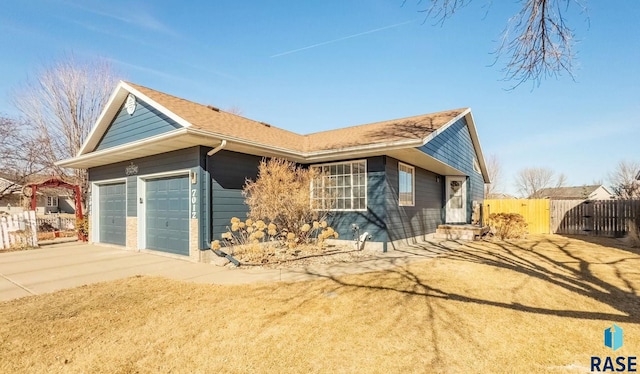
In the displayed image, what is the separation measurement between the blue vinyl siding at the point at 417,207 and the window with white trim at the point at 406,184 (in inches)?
8.9

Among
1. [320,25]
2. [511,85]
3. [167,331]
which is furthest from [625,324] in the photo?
[320,25]

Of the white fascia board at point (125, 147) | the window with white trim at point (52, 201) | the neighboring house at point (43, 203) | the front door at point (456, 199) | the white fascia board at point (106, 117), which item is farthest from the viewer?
the window with white trim at point (52, 201)

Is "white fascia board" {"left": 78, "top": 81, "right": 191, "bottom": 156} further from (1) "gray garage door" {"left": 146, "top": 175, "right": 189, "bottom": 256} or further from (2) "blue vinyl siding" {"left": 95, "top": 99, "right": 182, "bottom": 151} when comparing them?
(1) "gray garage door" {"left": 146, "top": 175, "right": 189, "bottom": 256}

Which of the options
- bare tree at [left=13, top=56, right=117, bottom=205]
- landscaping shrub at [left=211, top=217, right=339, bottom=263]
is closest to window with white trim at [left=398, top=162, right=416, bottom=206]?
Result: landscaping shrub at [left=211, top=217, right=339, bottom=263]

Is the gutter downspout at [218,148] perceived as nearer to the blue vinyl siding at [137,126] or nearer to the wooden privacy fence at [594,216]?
the blue vinyl siding at [137,126]

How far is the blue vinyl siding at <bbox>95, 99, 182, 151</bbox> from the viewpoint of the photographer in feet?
28.6

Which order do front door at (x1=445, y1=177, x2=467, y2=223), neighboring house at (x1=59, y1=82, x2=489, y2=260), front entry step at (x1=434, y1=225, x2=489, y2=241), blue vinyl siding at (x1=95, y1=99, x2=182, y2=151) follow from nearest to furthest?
neighboring house at (x1=59, y1=82, x2=489, y2=260) → blue vinyl siding at (x1=95, y1=99, x2=182, y2=151) → front entry step at (x1=434, y1=225, x2=489, y2=241) → front door at (x1=445, y1=177, x2=467, y2=223)

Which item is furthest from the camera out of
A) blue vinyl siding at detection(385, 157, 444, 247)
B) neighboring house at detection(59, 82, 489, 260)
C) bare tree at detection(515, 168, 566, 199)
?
bare tree at detection(515, 168, 566, 199)

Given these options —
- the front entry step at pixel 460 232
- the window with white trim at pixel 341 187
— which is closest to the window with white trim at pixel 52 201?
the window with white trim at pixel 341 187

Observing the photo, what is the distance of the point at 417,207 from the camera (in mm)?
11664

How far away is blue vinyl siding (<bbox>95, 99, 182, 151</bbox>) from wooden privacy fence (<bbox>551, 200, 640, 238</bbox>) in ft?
56.6

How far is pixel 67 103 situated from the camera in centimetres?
1775

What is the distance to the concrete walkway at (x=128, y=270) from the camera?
5.97 m

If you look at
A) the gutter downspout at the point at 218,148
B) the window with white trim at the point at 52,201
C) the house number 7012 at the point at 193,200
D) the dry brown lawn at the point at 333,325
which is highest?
the gutter downspout at the point at 218,148
